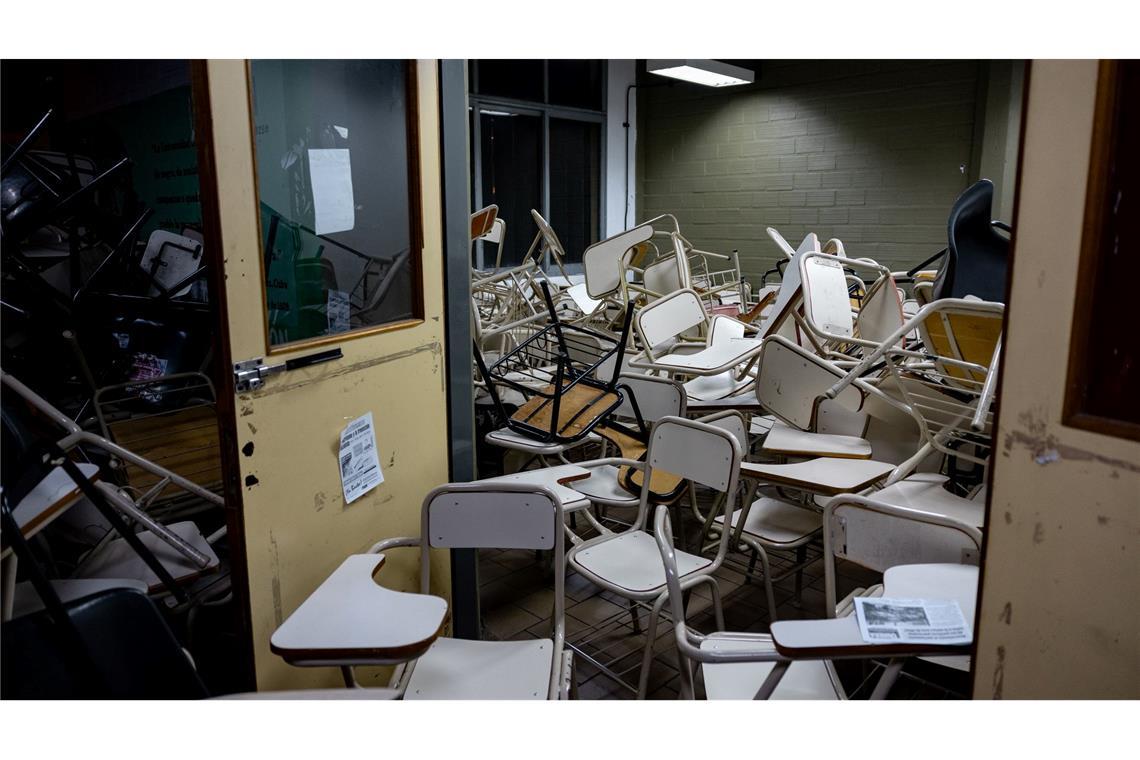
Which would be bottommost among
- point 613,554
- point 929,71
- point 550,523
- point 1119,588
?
point 613,554

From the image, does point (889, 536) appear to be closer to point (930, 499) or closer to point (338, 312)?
point (930, 499)

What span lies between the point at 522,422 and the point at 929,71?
224 inches

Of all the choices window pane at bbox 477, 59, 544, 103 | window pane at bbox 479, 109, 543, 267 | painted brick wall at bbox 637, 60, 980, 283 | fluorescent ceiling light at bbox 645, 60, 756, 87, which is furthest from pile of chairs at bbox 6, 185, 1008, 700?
window pane at bbox 477, 59, 544, 103

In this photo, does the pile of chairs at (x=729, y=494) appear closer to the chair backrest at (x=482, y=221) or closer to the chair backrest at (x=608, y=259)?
the chair backrest at (x=608, y=259)

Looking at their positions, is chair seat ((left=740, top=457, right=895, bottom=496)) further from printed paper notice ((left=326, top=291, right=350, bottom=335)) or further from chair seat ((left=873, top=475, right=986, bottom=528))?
printed paper notice ((left=326, top=291, right=350, bottom=335))

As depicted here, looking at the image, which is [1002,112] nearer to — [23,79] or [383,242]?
[383,242]

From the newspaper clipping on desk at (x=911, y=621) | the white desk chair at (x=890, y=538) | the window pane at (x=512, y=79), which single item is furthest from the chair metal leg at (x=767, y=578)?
the window pane at (x=512, y=79)

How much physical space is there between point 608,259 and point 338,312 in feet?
8.34

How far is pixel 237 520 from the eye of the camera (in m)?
→ 1.75

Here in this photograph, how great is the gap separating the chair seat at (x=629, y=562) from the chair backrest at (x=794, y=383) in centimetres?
89

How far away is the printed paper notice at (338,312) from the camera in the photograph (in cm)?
205

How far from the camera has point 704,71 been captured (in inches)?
265

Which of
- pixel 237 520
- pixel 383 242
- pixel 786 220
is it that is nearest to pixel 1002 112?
pixel 786 220

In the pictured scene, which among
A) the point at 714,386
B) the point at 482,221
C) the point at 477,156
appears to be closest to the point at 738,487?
the point at 714,386
